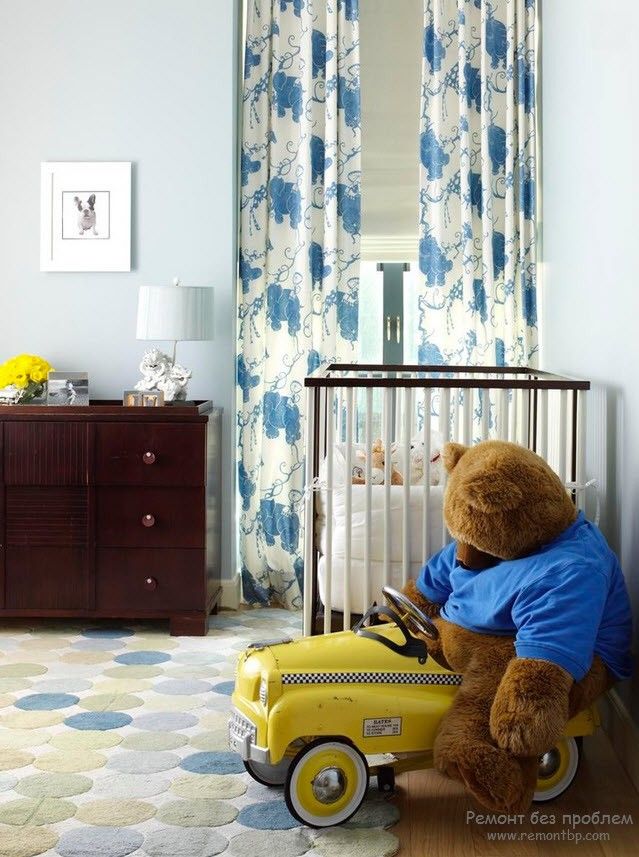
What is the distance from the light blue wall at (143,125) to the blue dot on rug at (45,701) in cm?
141

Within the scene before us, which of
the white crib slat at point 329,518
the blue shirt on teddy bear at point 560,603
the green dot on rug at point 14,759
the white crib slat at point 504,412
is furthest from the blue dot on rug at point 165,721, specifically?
the white crib slat at point 504,412

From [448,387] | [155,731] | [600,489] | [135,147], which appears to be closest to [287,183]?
[135,147]

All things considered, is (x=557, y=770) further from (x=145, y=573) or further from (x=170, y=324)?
(x=170, y=324)

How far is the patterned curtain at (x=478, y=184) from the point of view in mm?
4133

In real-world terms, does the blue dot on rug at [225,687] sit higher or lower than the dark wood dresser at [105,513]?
lower

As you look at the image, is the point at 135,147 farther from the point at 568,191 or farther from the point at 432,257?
the point at 568,191

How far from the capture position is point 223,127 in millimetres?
4055

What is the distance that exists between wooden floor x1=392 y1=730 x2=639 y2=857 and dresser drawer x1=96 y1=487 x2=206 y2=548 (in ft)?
4.91

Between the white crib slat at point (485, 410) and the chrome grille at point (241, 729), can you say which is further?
the white crib slat at point (485, 410)

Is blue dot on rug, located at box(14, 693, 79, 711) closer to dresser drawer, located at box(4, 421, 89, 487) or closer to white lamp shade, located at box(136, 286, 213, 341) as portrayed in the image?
dresser drawer, located at box(4, 421, 89, 487)

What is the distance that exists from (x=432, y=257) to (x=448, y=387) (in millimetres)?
1476

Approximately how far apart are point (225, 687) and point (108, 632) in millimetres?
801

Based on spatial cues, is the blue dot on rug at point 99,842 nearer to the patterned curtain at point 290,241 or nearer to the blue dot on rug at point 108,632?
the blue dot on rug at point 108,632

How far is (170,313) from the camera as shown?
3.77 meters
